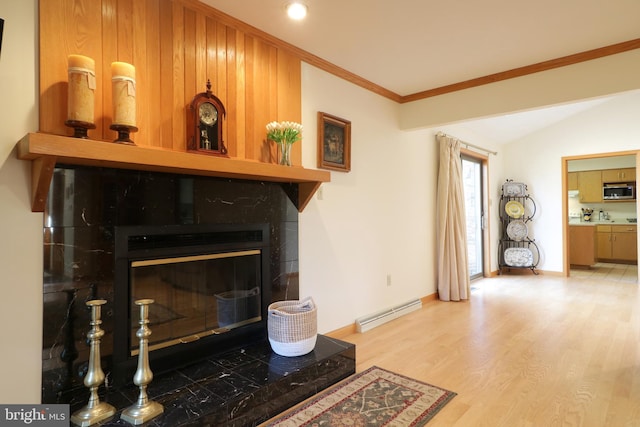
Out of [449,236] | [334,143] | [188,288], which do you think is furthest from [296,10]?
[449,236]

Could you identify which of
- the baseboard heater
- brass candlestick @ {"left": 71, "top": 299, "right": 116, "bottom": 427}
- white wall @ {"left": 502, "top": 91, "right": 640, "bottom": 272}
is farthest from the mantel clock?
white wall @ {"left": 502, "top": 91, "right": 640, "bottom": 272}

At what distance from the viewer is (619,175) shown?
7574 mm

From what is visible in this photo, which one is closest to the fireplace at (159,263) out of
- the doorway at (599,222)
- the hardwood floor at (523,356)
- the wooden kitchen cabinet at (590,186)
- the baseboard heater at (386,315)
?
the baseboard heater at (386,315)

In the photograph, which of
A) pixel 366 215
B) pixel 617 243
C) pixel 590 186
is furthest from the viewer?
pixel 590 186

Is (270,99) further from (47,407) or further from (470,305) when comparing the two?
(470,305)

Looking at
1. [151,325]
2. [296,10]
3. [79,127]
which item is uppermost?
[296,10]

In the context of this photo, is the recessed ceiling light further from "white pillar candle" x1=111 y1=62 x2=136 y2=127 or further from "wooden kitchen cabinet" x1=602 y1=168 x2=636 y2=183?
"wooden kitchen cabinet" x1=602 y1=168 x2=636 y2=183

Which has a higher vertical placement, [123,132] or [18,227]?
[123,132]

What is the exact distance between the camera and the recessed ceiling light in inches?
87.2

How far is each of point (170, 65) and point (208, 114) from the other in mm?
339

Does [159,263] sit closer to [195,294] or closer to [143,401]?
[195,294]

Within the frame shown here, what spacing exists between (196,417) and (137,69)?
1811 mm

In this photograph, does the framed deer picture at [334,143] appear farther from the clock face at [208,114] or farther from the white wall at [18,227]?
the white wall at [18,227]

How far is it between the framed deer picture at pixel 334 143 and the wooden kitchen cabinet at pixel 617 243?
286 inches
